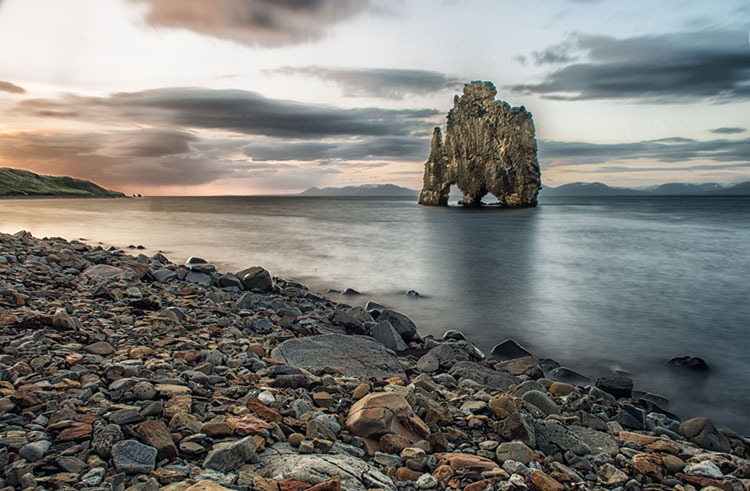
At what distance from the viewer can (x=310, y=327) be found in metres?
7.25

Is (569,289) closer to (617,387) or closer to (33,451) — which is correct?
(617,387)

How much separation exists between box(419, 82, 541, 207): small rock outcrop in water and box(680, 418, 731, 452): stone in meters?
72.8

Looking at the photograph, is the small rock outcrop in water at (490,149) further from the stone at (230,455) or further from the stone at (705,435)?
the stone at (230,455)

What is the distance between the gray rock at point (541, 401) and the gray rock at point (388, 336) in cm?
249

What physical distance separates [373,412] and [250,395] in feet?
3.51

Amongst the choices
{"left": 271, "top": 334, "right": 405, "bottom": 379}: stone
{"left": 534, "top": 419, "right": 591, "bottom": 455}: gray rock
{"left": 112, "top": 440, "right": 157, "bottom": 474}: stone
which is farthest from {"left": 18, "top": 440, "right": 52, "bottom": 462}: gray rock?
{"left": 534, "top": 419, "right": 591, "bottom": 455}: gray rock

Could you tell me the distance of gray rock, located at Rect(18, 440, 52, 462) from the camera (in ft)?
8.34

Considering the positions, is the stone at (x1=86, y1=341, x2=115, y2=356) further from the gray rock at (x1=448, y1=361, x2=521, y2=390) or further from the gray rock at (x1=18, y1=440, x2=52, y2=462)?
the gray rock at (x1=448, y1=361, x2=521, y2=390)

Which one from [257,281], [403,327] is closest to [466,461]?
[403,327]

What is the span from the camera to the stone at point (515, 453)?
11.1ft

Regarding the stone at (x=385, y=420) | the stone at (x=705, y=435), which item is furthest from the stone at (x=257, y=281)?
the stone at (x=705, y=435)

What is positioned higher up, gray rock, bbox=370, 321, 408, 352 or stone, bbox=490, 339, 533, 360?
gray rock, bbox=370, 321, 408, 352

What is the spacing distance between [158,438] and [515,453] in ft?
8.58

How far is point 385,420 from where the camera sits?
338cm
